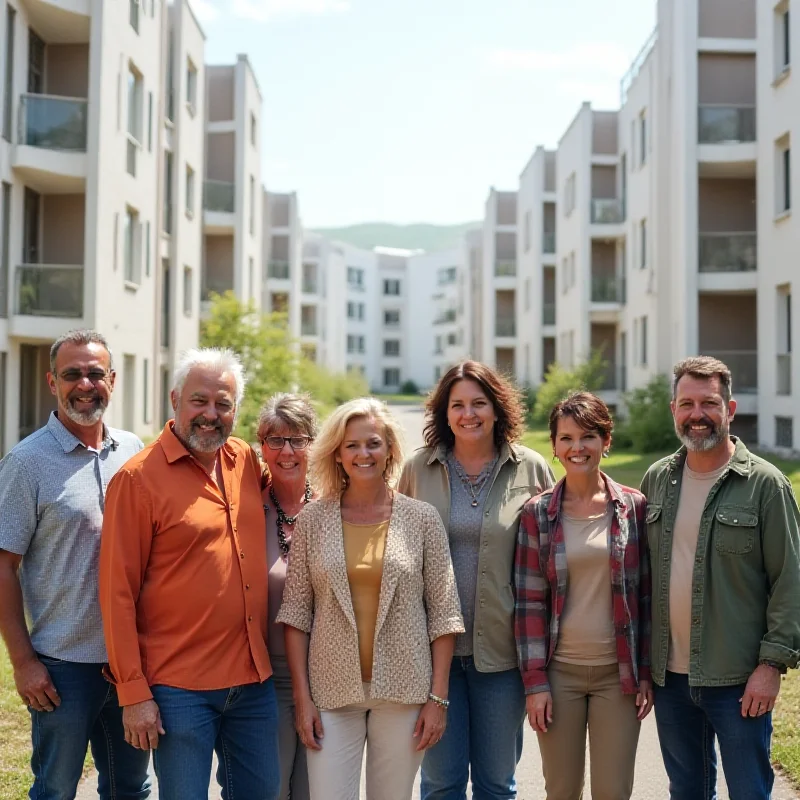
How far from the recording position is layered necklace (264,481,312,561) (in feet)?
14.2

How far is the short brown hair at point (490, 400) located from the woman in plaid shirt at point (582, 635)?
411mm

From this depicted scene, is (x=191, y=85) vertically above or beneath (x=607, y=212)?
above

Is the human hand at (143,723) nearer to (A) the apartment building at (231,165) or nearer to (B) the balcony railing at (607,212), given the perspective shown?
(A) the apartment building at (231,165)

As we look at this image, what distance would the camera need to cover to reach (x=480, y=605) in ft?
14.1

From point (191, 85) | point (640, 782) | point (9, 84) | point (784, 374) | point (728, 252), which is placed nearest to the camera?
point (640, 782)

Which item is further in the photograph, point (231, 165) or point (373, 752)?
point (231, 165)

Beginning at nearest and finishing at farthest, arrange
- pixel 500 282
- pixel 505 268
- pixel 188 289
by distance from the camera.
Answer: pixel 188 289
pixel 505 268
pixel 500 282

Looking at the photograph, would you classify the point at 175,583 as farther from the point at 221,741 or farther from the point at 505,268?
the point at 505,268

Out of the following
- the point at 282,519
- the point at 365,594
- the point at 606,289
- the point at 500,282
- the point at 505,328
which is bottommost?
the point at 365,594

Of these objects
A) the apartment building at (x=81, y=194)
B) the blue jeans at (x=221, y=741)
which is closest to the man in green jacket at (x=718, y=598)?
the blue jeans at (x=221, y=741)

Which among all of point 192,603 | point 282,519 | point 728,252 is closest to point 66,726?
point 192,603

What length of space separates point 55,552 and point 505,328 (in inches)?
2075

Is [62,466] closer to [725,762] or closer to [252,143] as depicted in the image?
[725,762]

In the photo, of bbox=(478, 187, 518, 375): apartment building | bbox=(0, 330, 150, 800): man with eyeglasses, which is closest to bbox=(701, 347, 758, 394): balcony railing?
bbox=(0, 330, 150, 800): man with eyeglasses
